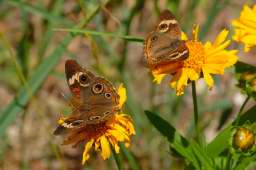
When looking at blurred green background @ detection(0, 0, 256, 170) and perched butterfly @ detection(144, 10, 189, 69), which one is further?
blurred green background @ detection(0, 0, 256, 170)

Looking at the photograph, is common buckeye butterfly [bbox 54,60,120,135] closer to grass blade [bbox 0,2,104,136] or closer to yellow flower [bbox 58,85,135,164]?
yellow flower [bbox 58,85,135,164]

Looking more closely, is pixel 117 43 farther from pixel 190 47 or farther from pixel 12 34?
pixel 190 47

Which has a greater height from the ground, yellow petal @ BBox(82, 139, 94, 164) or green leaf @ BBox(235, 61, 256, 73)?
green leaf @ BBox(235, 61, 256, 73)

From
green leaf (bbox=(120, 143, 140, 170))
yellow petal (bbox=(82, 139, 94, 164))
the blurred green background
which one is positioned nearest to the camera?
yellow petal (bbox=(82, 139, 94, 164))

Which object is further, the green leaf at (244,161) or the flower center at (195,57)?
the flower center at (195,57)

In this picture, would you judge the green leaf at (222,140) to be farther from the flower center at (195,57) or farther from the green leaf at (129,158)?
the green leaf at (129,158)

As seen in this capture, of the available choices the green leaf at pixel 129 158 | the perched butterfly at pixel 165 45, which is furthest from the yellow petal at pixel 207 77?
the green leaf at pixel 129 158

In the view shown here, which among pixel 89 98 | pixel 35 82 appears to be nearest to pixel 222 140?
pixel 89 98

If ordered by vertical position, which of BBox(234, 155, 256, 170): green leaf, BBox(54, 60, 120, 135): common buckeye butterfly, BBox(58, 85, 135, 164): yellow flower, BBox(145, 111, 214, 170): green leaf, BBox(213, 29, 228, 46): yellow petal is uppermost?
BBox(213, 29, 228, 46): yellow petal

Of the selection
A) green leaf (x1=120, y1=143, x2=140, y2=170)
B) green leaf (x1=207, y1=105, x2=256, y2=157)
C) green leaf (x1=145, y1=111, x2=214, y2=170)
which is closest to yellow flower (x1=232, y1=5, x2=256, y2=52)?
green leaf (x1=207, y1=105, x2=256, y2=157)
